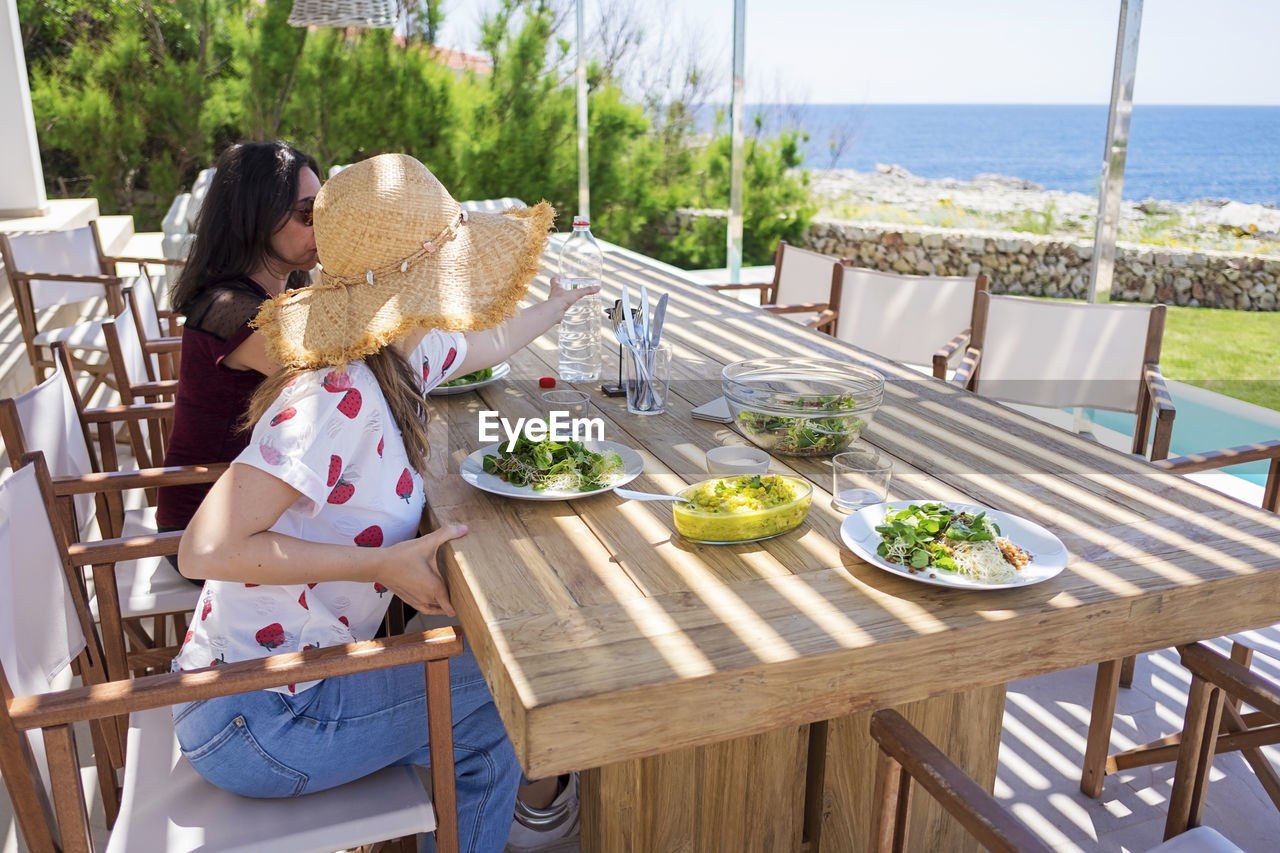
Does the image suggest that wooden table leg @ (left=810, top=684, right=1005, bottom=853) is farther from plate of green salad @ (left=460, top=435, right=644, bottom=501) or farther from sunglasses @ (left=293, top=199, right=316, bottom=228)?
sunglasses @ (left=293, top=199, right=316, bottom=228)

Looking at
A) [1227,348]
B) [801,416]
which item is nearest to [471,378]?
[801,416]

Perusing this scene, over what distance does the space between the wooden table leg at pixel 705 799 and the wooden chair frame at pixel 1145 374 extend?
1.20m

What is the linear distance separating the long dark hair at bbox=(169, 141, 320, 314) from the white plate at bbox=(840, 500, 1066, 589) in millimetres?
1291

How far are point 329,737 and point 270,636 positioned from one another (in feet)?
0.60

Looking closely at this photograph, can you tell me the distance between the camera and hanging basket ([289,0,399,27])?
5613 millimetres

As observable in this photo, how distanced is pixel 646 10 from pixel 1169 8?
1274cm

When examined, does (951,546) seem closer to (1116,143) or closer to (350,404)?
(350,404)

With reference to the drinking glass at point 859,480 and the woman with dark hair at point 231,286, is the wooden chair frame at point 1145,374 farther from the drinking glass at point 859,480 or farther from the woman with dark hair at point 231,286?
the woman with dark hair at point 231,286

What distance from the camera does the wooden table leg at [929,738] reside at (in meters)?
1.74

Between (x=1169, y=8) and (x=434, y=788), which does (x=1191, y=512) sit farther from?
(x=1169, y=8)

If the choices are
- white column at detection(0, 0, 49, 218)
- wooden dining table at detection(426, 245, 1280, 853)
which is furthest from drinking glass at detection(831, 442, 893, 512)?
white column at detection(0, 0, 49, 218)

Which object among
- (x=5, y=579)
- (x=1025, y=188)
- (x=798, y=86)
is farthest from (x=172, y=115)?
(x=1025, y=188)

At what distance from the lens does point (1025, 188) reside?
30.5 metres

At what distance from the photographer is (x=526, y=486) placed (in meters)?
1.61
